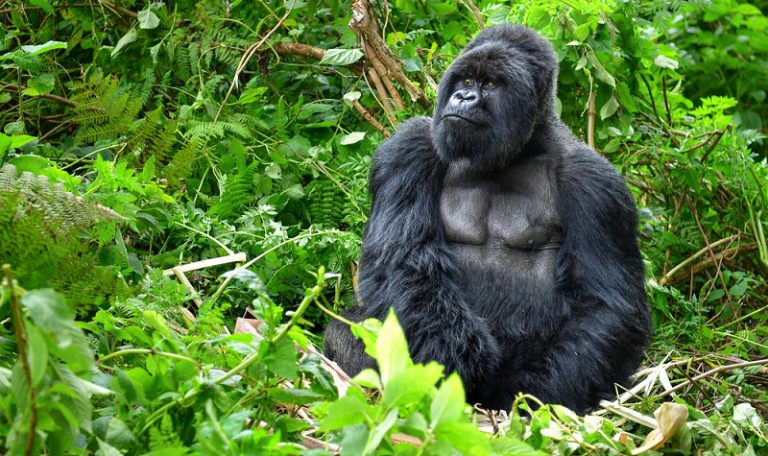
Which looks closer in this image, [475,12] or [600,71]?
[600,71]

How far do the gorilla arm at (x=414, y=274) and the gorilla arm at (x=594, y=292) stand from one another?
26 cm

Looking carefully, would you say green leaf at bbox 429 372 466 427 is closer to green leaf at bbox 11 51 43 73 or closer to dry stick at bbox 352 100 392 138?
green leaf at bbox 11 51 43 73

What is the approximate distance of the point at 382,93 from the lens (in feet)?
15.8

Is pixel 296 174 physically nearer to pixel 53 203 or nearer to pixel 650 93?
pixel 650 93

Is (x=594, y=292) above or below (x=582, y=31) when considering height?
below

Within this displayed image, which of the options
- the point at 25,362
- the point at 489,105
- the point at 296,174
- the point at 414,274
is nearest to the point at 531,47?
the point at 489,105

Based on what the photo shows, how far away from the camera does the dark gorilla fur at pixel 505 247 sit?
353 cm

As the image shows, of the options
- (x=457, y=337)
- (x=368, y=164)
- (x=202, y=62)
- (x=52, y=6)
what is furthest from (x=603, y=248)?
(x=52, y=6)

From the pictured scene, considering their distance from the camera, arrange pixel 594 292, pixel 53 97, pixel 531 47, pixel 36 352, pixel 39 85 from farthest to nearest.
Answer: pixel 53 97, pixel 39 85, pixel 531 47, pixel 594 292, pixel 36 352

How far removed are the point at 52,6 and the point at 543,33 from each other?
2.35 metres

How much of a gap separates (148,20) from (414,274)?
82.6 inches

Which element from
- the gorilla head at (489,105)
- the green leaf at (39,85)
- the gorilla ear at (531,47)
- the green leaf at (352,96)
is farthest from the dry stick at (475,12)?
the green leaf at (39,85)

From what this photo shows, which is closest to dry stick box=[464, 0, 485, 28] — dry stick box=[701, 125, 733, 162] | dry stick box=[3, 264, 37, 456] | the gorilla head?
the gorilla head

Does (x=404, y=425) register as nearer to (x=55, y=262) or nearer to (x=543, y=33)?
(x=55, y=262)
